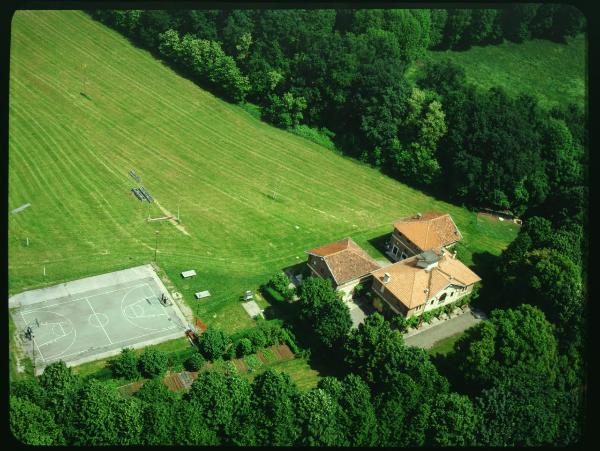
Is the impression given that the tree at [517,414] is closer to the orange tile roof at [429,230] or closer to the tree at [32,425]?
the orange tile roof at [429,230]

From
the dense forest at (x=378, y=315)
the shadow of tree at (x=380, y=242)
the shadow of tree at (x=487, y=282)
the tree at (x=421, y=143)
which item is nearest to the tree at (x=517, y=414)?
the dense forest at (x=378, y=315)

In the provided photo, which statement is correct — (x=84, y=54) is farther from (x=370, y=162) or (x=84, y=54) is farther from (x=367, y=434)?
(x=367, y=434)

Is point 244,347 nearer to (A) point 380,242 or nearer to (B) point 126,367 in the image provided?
(B) point 126,367

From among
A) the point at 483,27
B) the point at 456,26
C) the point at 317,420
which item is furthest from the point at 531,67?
the point at 317,420

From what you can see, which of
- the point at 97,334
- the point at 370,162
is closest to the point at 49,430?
the point at 97,334

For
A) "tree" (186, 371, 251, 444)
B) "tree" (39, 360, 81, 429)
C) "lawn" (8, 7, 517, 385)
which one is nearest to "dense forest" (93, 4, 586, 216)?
"lawn" (8, 7, 517, 385)

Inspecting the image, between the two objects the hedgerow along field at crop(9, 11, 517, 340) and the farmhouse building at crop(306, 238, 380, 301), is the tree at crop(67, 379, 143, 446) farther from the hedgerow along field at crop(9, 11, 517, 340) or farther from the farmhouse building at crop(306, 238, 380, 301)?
the farmhouse building at crop(306, 238, 380, 301)

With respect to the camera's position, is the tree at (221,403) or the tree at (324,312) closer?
the tree at (221,403)

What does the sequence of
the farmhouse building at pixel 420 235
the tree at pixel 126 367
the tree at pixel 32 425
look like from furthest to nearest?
the farmhouse building at pixel 420 235, the tree at pixel 126 367, the tree at pixel 32 425
